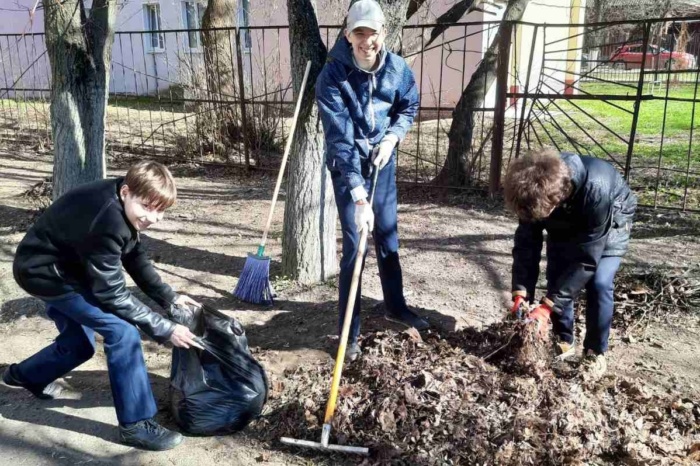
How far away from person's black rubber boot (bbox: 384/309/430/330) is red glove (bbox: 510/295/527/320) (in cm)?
58

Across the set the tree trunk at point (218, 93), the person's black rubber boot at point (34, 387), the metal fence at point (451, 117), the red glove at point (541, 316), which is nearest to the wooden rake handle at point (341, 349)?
the red glove at point (541, 316)

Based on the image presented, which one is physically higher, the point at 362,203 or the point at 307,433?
the point at 362,203

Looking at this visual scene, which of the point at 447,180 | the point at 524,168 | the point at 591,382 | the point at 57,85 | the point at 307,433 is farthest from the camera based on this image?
the point at 447,180

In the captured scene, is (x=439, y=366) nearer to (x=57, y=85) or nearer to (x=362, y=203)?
(x=362, y=203)

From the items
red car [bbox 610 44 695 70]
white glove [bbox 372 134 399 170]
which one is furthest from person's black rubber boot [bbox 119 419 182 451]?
red car [bbox 610 44 695 70]

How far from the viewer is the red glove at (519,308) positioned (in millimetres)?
2867

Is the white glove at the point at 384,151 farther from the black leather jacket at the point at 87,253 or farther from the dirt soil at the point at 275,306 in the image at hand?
the black leather jacket at the point at 87,253

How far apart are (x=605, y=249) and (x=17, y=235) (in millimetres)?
4798

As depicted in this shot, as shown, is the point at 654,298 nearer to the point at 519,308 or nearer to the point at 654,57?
the point at 519,308

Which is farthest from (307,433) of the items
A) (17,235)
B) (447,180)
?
(447,180)

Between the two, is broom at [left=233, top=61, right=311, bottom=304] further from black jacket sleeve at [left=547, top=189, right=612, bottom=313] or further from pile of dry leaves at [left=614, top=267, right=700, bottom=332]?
pile of dry leaves at [left=614, top=267, right=700, bottom=332]

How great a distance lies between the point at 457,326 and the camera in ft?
11.7

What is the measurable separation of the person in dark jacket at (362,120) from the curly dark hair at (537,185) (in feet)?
2.32

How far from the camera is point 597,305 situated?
2885 mm
